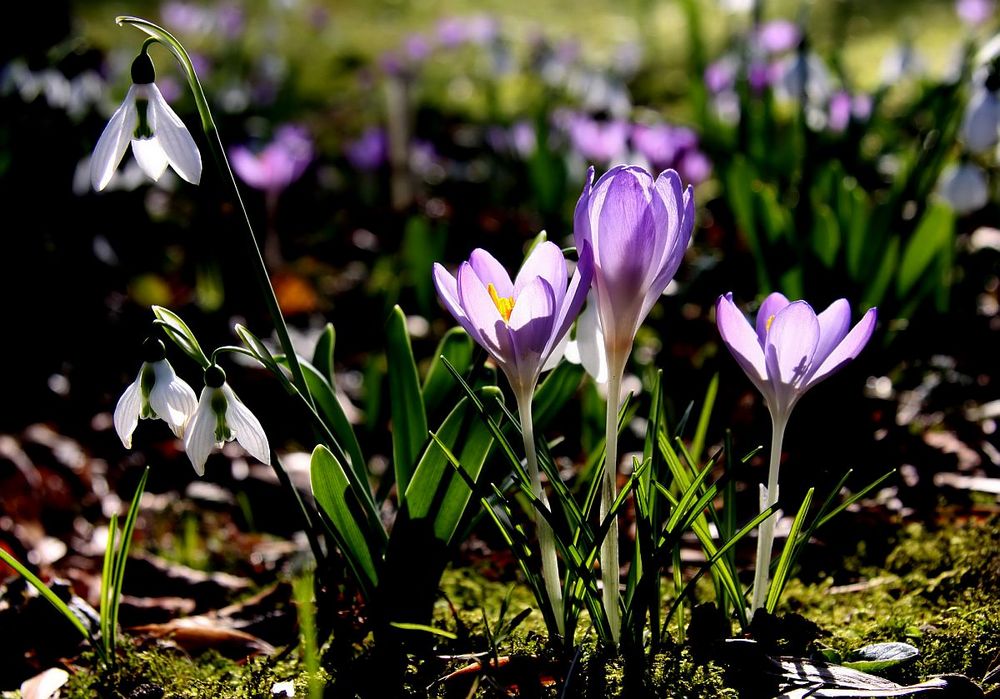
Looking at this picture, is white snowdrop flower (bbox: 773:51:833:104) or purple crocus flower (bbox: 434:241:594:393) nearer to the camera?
purple crocus flower (bbox: 434:241:594:393)

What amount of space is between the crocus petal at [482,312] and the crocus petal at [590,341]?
0.21m

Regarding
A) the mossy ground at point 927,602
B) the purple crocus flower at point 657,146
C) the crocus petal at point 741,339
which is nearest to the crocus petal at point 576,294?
the crocus petal at point 741,339

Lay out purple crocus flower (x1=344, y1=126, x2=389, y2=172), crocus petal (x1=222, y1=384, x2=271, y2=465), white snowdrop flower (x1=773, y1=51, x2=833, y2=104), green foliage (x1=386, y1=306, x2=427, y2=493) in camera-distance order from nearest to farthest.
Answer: crocus petal (x1=222, y1=384, x2=271, y2=465) → green foliage (x1=386, y1=306, x2=427, y2=493) → white snowdrop flower (x1=773, y1=51, x2=833, y2=104) → purple crocus flower (x1=344, y1=126, x2=389, y2=172)

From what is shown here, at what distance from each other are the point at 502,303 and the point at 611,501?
0.29m

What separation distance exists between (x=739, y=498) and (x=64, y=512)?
167 cm

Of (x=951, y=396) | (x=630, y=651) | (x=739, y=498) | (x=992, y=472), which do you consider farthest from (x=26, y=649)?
(x=951, y=396)

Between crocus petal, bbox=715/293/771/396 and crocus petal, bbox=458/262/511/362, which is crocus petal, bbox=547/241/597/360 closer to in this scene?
crocus petal, bbox=458/262/511/362

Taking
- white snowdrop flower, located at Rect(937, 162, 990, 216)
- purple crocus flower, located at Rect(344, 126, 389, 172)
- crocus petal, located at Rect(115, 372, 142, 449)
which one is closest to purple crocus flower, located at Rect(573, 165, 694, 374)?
crocus petal, located at Rect(115, 372, 142, 449)

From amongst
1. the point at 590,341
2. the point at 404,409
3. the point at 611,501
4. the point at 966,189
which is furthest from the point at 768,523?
the point at 966,189

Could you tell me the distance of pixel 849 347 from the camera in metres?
1.11

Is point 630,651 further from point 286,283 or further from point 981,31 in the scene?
point 981,31

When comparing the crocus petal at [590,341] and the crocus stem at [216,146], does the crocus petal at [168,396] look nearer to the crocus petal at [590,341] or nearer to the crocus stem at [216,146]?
the crocus stem at [216,146]

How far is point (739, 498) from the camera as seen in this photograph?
1954 millimetres

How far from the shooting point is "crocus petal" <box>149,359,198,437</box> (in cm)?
117
